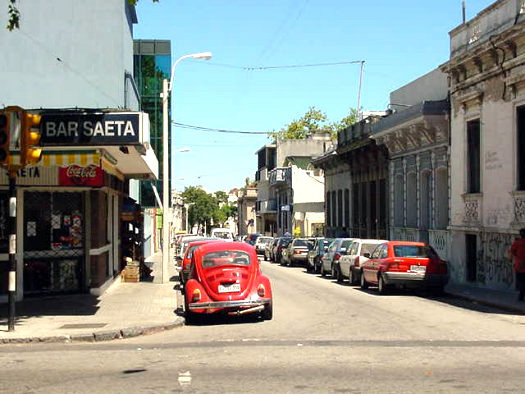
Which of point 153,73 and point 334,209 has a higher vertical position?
point 153,73

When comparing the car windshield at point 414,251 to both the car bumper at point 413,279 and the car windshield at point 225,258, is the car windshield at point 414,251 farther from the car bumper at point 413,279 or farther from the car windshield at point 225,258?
the car windshield at point 225,258

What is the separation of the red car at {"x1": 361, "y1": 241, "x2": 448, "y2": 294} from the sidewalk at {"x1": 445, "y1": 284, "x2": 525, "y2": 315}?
39.1 inches

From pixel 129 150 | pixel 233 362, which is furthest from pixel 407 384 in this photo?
pixel 129 150

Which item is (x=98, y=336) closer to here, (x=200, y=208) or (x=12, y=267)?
(x=12, y=267)

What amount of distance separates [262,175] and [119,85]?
195 ft

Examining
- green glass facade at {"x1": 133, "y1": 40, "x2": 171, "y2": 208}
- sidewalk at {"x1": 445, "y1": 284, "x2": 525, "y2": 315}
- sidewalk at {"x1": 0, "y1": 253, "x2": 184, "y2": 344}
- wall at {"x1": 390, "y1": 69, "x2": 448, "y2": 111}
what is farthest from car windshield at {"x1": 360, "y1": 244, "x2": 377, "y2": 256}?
green glass facade at {"x1": 133, "y1": 40, "x2": 171, "y2": 208}

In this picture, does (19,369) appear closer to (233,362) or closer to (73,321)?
(233,362)

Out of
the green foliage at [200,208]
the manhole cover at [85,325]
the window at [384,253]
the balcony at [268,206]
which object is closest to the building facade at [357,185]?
the window at [384,253]

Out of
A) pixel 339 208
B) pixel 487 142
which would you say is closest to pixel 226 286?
pixel 487 142

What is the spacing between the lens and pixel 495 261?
24.8m

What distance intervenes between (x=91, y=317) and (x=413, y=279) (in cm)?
969

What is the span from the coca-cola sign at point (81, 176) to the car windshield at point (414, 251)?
8.82 metres

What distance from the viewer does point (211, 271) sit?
1625 centimetres

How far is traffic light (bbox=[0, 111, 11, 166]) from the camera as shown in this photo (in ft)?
45.1
